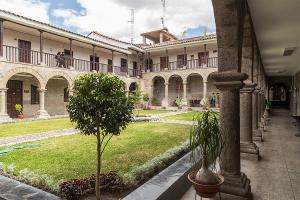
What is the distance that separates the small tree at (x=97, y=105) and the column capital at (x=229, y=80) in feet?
4.64

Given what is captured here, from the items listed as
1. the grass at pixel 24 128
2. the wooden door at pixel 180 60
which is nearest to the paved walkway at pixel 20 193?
the grass at pixel 24 128

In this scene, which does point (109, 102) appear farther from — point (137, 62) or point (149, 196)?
point (137, 62)

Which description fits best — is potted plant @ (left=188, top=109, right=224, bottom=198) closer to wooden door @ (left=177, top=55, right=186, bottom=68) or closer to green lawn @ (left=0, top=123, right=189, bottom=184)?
green lawn @ (left=0, top=123, right=189, bottom=184)

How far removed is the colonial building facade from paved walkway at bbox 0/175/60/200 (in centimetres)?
573

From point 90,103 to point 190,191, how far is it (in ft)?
7.26

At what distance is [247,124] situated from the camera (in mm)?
5465

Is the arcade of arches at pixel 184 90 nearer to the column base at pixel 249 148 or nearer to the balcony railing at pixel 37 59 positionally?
the balcony railing at pixel 37 59

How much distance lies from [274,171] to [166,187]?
260cm

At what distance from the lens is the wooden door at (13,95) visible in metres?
16.1

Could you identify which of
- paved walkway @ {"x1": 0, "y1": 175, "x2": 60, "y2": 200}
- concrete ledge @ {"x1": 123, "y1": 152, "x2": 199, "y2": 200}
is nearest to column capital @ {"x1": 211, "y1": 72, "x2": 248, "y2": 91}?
concrete ledge @ {"x1": 123, "y1": 152, "x2": 199, "y2": 200}

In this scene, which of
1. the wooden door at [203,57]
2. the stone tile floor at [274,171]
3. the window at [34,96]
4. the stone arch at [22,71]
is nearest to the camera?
the stone tile floor at [274,171]

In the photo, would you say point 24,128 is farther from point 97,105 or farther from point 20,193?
point 97,105

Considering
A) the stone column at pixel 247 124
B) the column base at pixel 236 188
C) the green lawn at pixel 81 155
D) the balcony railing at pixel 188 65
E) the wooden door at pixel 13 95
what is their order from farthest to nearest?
the balcony railing at pixel 188 65, the wooden door at pixel 13 95, the stone column at pixel 247 124, the green lawn at pixel 81 155, the column base at pixel 236 188

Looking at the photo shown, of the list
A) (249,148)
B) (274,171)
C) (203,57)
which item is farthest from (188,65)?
(274,171)
